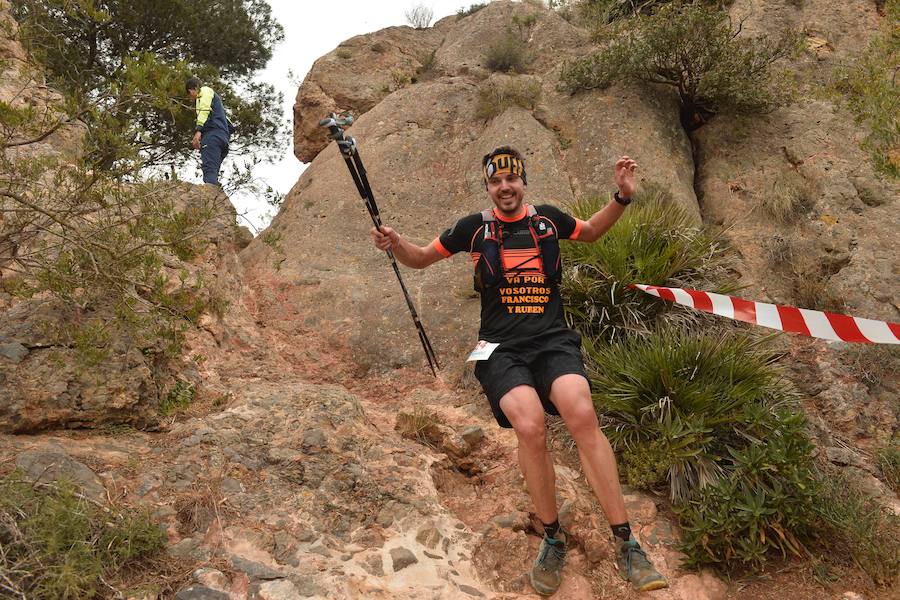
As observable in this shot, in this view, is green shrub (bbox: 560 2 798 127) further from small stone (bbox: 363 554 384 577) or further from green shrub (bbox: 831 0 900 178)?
small stone (bbox: 363 554 384 577)

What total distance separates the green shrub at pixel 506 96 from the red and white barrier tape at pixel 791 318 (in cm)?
570

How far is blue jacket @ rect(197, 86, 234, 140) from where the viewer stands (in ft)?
28.7

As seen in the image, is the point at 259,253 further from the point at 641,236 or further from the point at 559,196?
the point at 641,236

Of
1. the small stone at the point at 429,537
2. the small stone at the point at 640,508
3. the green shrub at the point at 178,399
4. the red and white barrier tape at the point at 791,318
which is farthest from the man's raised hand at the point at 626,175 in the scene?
the green shrub at the point at 178,399

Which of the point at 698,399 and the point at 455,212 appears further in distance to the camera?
the point at 455,212

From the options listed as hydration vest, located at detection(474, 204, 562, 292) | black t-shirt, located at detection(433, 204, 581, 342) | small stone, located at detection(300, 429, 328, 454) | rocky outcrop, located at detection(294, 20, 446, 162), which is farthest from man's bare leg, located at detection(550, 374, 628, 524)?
rocky outcrop, located at detection(294, 20, 446, 162)

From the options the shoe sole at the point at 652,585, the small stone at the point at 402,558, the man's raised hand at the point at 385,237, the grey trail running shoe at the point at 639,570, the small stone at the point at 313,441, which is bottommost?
the shoe sole at the point at 652,585

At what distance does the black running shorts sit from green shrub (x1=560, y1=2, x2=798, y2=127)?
7307 millimetres

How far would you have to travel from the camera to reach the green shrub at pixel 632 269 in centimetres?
615

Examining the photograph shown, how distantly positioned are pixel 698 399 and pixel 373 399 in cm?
321

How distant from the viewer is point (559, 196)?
9.16 metres

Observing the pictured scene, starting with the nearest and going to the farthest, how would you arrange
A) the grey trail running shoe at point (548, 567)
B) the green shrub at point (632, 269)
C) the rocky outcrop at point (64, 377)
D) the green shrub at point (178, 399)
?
the grey trail running shoe at point (548, 567), the rocky outcrop at point (64, 377), the green shrub at point (178, 399), the green shrub at point (632, 269)

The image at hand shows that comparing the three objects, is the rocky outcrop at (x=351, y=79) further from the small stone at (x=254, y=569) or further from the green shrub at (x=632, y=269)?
the small stone at (x=254, y=569)

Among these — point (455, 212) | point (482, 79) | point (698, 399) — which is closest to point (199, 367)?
point (698, 399)
